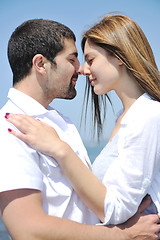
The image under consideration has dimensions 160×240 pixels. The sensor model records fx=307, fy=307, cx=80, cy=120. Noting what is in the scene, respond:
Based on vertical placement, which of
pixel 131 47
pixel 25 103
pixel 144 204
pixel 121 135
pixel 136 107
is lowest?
pixel 144 204

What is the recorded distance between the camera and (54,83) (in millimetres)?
3182

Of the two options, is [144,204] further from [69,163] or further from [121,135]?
[69,163]

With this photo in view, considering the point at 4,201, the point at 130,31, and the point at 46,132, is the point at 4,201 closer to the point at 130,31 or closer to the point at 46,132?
the point at 46,132

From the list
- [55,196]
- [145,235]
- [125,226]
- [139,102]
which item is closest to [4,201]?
[55,196]

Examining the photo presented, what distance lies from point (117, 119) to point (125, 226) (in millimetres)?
1133

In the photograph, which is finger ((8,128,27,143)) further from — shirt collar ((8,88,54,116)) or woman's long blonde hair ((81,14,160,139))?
woman's long blonde hair ((81,14,160,139))

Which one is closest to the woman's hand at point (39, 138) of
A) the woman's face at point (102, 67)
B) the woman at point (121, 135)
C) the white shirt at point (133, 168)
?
the woman at point (121, 135)

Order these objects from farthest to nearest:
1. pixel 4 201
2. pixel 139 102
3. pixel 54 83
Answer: pixel 54 83, pixel 139 102, pixel 4 201

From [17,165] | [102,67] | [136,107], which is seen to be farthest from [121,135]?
[17,165]

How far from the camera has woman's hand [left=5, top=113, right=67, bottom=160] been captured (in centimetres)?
235

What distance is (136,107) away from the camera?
2637 mm

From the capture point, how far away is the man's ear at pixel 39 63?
119 inches

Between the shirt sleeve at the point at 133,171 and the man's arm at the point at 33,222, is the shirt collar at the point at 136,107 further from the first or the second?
the man's arm at the point at 33,222

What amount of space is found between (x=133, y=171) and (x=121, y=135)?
0.34 meters
